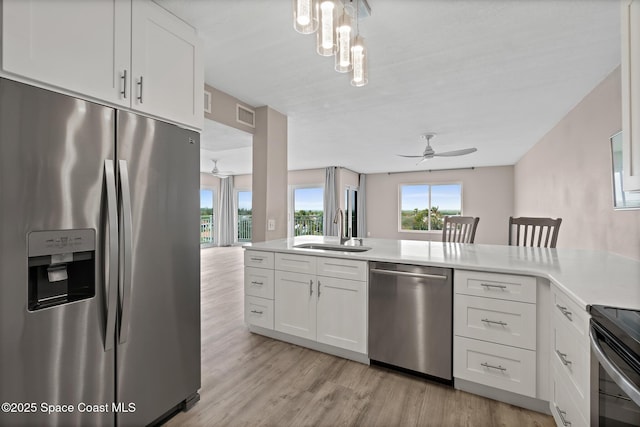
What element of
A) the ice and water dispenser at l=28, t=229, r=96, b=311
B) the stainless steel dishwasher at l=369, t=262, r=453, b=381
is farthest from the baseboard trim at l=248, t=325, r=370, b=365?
the ice and water dispenser at l=28, t=229, r=96, b=311

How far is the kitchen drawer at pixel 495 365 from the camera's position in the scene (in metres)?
1.60

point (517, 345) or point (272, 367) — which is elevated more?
point (517, 345)

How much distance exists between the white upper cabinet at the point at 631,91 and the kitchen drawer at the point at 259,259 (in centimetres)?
226

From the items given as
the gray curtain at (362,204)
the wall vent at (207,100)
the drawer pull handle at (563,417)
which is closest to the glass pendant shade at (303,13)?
the wall vent at (207,100)

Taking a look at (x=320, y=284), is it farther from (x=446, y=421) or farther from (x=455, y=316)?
(x=446, y=421)

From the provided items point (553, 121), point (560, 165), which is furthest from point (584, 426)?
point (553, 121)

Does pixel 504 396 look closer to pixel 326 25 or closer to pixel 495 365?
pixel 495 365

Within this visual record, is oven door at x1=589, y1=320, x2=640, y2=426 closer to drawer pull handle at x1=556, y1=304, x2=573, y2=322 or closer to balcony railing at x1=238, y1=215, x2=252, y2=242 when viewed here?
drawer pull handle at x1=556, y1=304, x2=573, y2=322

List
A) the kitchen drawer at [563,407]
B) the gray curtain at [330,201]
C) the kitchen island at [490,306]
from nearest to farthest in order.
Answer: the kitchen drawer at [563,407] → the kitchen island at [490,306] → the gray curtain at [330,201]

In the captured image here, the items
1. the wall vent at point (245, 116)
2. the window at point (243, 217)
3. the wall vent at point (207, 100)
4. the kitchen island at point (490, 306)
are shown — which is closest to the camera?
A: the kitchen island at point (490, 306)

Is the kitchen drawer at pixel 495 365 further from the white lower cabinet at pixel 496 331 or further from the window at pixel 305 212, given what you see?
the window at pixel 305 212

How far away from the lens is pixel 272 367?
6.84 feet

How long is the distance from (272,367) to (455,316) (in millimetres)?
1366

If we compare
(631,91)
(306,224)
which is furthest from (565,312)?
(306,224)
